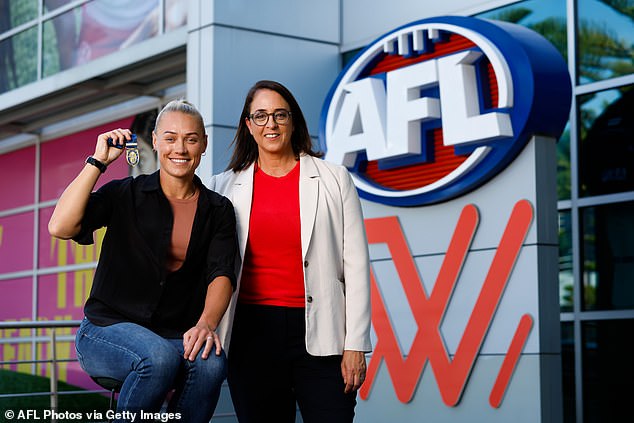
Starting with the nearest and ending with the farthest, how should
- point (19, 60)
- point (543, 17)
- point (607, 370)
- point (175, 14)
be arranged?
point (607, 370) → point (543, 17) → point (175, 14) → point (19, 60)

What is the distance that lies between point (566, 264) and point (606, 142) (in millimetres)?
1053

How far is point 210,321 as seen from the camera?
3695 mm

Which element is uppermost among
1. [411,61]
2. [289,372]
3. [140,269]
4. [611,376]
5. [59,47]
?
[59,47]

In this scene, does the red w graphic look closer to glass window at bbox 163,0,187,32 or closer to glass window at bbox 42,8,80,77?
glass window at bbox 163,0,187,32

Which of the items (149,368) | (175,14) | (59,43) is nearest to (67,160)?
(59,43)

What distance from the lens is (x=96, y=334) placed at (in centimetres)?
363

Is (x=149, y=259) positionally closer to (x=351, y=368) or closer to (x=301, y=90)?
(x=351, y=368)

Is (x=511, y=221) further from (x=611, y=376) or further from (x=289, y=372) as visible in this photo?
(x=289, y=372)

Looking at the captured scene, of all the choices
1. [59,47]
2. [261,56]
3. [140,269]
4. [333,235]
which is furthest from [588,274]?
[59,47]

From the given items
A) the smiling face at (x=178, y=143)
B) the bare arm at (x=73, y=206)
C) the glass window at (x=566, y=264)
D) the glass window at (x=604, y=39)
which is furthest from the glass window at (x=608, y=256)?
the bare arm at (x=73, y=206)

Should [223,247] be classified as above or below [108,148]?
below

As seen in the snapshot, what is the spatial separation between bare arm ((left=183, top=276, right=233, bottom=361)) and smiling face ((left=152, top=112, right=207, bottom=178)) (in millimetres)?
428

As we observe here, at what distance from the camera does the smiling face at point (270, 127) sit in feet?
13.4

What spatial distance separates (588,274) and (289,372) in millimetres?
4934
